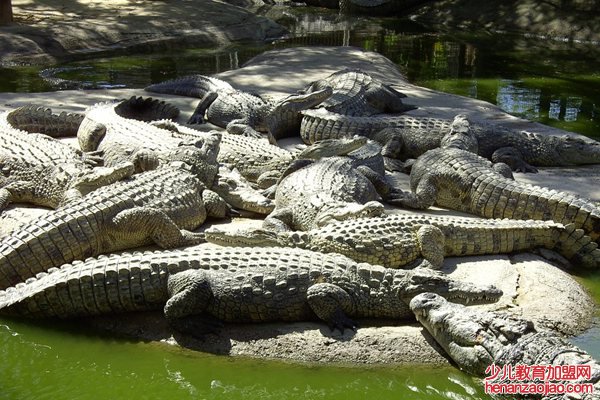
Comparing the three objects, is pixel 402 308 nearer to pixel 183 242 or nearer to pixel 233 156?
pixel 183 242

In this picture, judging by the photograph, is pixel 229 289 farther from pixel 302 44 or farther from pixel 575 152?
pixel 302 44

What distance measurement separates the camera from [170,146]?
7062 millimetres

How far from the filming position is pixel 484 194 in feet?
20.8

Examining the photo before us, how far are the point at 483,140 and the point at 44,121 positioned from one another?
485 centimetres

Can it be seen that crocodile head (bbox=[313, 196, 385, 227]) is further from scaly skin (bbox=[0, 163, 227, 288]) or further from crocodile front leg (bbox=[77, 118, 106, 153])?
crocodile front leg (bbox=[77, 118, 106, 153])

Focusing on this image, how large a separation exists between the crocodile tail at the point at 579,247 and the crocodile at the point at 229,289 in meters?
1.32

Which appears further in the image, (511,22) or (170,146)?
(511,22)

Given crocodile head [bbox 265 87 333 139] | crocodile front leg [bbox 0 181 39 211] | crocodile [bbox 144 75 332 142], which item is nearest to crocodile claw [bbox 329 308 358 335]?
crocodile front leg [bbox 0 181 39 211]

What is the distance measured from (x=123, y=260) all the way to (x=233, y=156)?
2.98 meters

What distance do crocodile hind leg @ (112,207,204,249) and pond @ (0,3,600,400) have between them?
105cm

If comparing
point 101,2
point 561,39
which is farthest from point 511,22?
point 101,2

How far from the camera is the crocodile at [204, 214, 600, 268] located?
5.14 meters

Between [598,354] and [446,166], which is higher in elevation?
[446,166]

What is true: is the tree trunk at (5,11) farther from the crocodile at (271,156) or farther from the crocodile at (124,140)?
the crocodile at (271,156)
